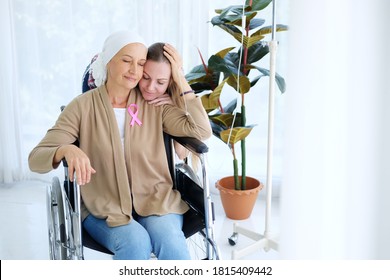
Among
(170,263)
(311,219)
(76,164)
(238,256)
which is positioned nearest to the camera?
(311,219)

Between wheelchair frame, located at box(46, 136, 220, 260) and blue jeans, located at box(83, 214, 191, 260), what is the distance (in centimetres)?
5

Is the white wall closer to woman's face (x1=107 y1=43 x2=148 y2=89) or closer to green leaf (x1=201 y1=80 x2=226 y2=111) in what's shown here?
woman's face (x1=107 y1=43 x2=148 y2=89)

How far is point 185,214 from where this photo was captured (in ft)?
5.31

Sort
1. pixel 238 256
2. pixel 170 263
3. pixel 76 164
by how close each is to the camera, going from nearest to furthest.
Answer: pixel 170 263 < pixel 76 164 < pixel 238 256

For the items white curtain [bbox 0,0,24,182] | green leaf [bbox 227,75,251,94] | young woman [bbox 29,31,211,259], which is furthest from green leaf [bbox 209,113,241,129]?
white curtain [bbox 0,0,24,182]

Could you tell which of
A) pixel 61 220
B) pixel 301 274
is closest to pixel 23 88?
pixel 61 220

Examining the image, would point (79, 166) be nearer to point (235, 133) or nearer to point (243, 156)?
point (235, 133)

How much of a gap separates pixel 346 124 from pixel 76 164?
84 cm

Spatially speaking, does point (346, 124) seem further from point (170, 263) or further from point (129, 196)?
point (129, 196)

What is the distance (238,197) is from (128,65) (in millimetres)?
1086

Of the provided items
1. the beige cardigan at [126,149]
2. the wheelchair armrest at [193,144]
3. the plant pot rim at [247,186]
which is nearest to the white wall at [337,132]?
the wheelchair armrest at [193,144]

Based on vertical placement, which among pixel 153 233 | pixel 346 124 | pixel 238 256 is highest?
pixel 346 124

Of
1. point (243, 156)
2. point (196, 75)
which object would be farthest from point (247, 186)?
point (196, 75)

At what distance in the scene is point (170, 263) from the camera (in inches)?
47.0
